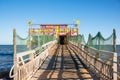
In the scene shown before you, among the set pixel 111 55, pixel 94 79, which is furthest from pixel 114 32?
pixel 94 79

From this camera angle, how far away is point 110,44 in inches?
392

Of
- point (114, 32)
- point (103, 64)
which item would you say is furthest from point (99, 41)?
point (114, 32)

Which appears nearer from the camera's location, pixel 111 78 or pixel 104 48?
pixel 111 78

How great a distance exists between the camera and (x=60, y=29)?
78.6 metres

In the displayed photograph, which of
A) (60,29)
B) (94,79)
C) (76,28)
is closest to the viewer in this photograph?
(94,79)

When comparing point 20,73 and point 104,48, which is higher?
point 104,48

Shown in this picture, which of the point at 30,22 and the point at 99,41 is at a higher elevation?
the point at 30,22

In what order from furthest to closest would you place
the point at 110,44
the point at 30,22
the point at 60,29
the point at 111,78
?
1. the point at 60,29
2. the point at 30,22
3. the point at 110,44
4. the point at 111,78

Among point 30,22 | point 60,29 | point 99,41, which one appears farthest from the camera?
point 60,29

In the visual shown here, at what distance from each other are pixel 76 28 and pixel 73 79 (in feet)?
197

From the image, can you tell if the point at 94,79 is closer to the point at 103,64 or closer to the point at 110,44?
the point at 103,64

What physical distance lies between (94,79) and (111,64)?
2.15 meters

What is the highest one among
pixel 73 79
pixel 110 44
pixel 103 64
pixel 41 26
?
pixel 41 26

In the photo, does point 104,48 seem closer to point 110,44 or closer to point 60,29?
point 110,44
